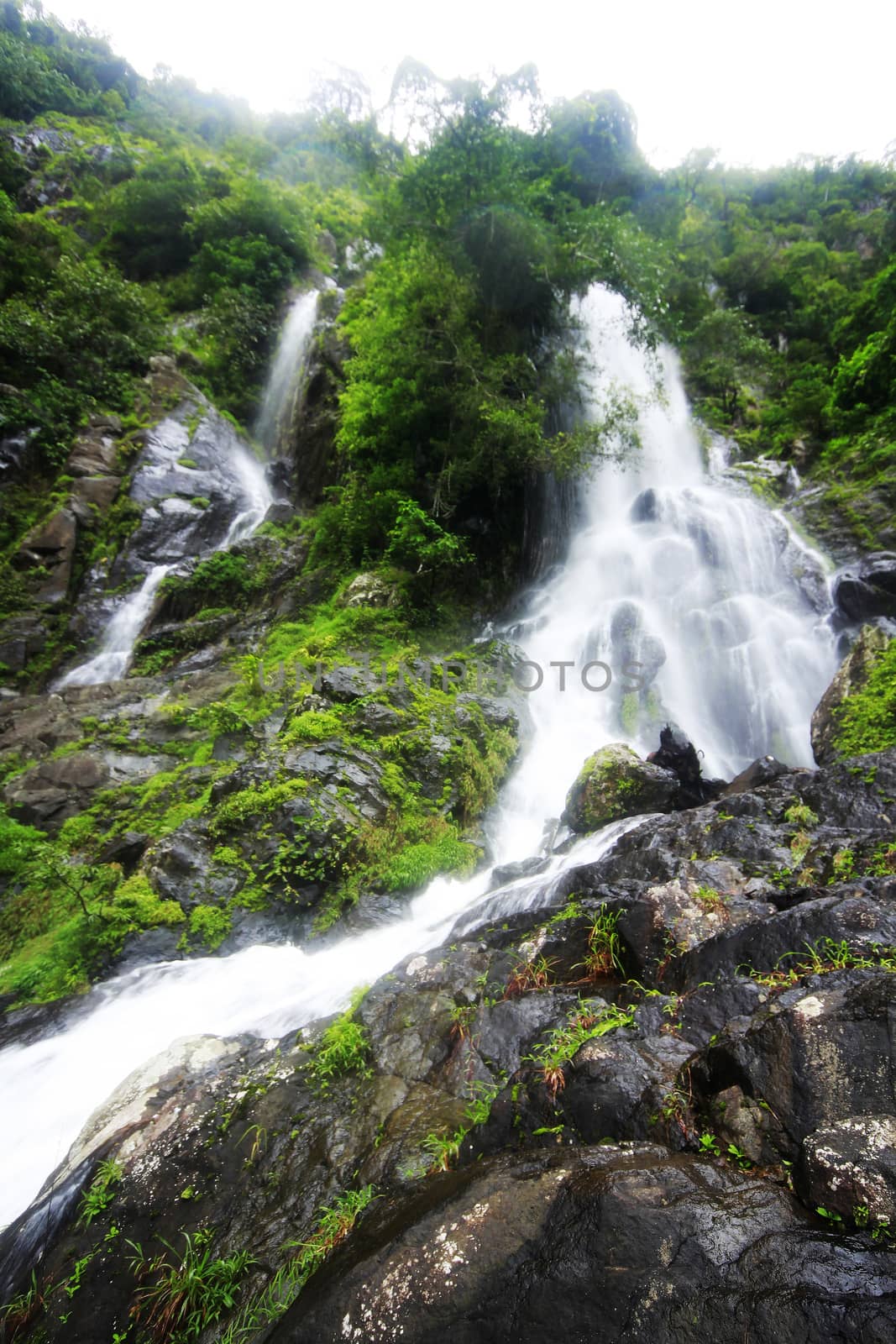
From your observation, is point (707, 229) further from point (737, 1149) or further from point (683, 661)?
point (737, 1149)

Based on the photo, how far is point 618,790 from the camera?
23.6 ft

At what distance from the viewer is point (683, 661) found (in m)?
10.9

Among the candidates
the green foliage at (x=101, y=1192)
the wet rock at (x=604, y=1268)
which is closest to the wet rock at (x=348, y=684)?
the green foliage at (x=101, y=1192)

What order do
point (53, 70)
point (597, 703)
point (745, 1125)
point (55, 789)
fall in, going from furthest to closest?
1. point (53, 70)
2. point (597, 703)
3. point (55, 789)
4. point (745, 1125)

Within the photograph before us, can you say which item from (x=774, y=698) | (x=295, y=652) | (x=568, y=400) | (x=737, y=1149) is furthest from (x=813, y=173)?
(x=737, y=1149)

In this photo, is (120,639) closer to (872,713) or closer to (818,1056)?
(818,1056)

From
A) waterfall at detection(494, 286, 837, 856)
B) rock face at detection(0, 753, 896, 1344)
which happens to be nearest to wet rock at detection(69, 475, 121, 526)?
waterfall at detection(494, 286, 837, 856)

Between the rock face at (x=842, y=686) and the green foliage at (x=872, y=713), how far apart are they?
3.8 inches

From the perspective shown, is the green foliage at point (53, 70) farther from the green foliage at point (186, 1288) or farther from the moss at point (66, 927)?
the green foliage at point (186, 1288)

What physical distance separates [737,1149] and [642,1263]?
0.65 meters

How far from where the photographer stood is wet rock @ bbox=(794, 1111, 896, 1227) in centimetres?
163

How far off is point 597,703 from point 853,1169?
910 cm

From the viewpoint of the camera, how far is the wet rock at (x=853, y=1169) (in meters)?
1.63

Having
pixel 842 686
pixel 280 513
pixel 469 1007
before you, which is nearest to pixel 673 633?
pixel 842 686
